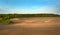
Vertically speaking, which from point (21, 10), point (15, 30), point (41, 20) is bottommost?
point (15, 30)

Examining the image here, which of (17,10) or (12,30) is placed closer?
(12,30)

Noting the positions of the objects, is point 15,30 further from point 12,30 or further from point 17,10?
point 17,10

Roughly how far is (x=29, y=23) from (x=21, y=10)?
10.2 inches

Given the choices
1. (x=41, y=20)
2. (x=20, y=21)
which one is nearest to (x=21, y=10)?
(x=20, y=21)

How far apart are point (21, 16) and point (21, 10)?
0.10 m

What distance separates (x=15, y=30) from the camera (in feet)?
5.61

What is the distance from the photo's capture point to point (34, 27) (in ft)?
5.82

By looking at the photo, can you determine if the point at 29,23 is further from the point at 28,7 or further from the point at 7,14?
the point at 7,14

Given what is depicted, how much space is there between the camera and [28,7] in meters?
1.92

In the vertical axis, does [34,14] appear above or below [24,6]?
below

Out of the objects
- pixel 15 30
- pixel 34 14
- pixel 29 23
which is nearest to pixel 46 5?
pixel 34 14

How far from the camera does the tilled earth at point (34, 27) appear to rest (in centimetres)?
166

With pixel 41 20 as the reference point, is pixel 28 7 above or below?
above

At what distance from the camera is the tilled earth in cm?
166
